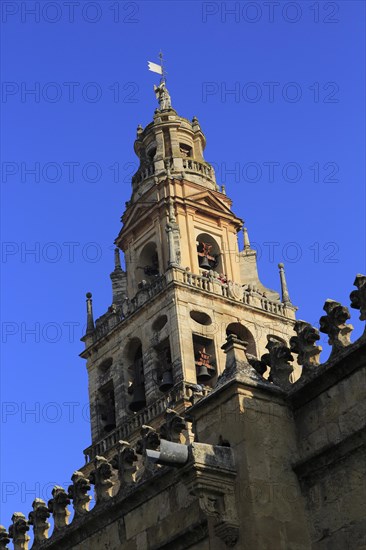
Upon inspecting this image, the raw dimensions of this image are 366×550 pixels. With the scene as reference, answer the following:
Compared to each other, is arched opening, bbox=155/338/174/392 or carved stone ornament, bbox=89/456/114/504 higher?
arched opening, bbox=155/338/174/392

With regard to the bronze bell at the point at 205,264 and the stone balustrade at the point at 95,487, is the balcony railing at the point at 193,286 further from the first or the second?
the stone balustrade at the point at 95,487

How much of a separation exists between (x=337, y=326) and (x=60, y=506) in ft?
21.4

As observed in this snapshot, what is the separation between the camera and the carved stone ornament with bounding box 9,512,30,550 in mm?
19266

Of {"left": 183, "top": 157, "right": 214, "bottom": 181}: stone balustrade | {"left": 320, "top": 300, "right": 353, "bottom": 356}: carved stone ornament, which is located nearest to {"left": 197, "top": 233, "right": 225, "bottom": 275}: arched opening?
{"left": 183, "top": 157, "right": 214, "bottom": 181}: stone balustrade

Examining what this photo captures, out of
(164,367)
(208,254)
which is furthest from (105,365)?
(208,254)

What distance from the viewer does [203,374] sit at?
3888cm

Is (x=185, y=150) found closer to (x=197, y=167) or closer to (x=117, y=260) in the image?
(x=197, y=167)

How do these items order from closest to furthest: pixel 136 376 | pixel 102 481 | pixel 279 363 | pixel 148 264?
pixel 279 363 < pixel 102 481 < pixel 136 376 < pixel 148 264

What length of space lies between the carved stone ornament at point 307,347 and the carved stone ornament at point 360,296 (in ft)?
2.82

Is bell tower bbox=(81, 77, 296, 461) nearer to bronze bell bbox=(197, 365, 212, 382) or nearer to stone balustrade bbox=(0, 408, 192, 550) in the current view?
bronze bell bbox=(197, 365, 212, 382)

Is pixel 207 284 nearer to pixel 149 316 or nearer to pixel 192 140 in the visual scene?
pixel 149 316

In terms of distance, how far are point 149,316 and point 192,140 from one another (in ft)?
29.9

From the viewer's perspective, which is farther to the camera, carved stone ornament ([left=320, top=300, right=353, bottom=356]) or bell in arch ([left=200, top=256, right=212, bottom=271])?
bell in arch ([left=200, top=256, right=212, bottom=271])

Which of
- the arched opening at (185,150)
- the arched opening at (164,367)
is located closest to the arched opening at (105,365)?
the arched opening at (164,367)
